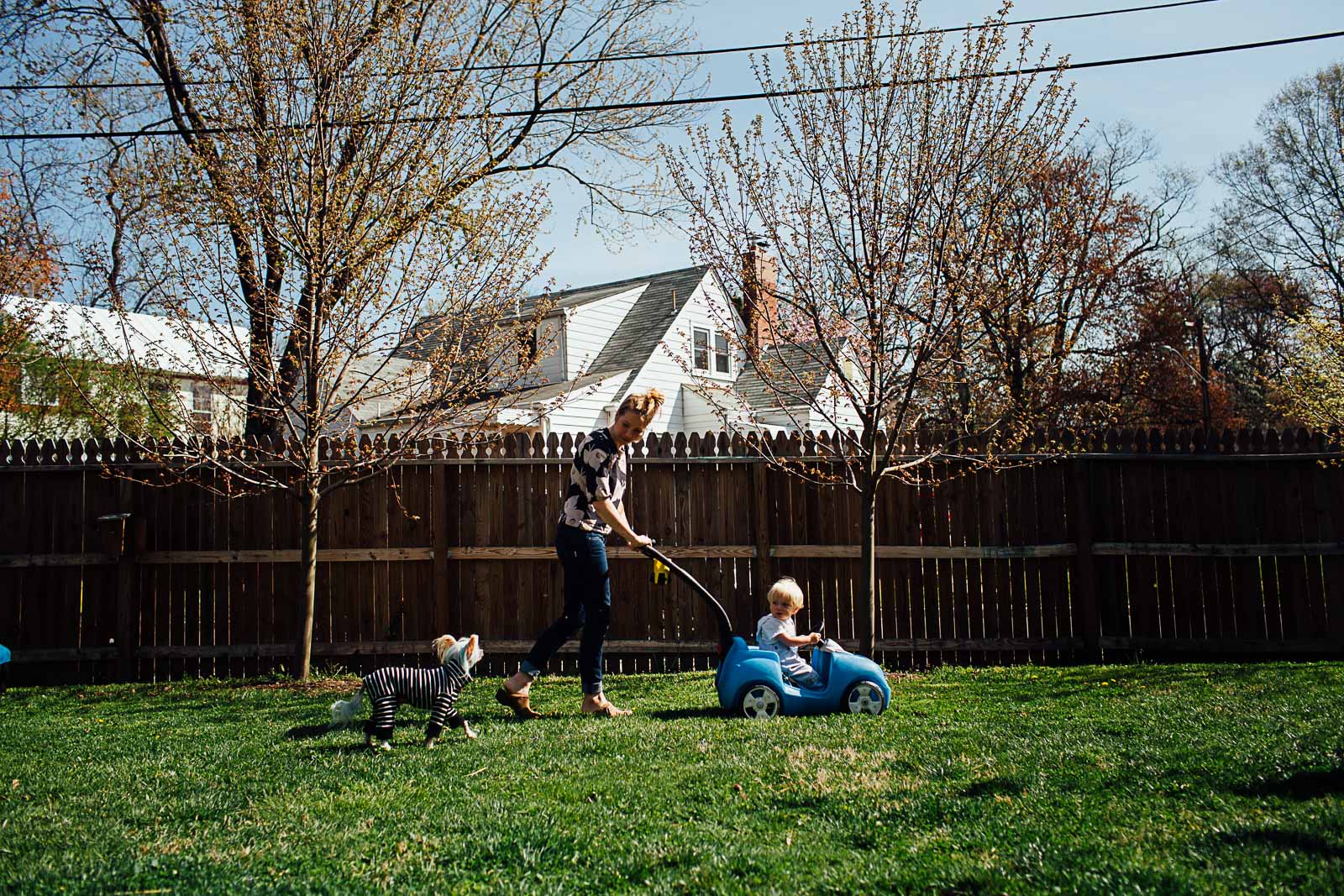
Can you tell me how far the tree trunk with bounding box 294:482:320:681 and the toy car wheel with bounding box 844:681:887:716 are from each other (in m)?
4.84

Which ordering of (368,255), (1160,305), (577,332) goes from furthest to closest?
(1160,305) → (577,332) → (368,255)

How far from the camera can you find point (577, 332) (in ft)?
80.7

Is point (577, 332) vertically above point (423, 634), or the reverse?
point (577, 332)

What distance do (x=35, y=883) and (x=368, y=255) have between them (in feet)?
20.1

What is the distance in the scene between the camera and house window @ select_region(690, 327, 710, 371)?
25203 mm

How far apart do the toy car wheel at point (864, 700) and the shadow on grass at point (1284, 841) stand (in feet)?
9.71

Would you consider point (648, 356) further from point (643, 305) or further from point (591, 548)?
point (591, 548)

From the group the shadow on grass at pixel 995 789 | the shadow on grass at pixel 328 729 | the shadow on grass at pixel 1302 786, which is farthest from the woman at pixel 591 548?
the shadow on grass at pixel 1302 786

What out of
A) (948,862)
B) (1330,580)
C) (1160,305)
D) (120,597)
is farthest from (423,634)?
Answer: (1160,305)

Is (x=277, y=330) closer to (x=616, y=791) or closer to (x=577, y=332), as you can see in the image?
(x=616, y=791)

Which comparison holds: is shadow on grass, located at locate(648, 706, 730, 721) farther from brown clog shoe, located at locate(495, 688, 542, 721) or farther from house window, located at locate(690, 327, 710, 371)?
house window, located at locate(690, 327, 710, 371)

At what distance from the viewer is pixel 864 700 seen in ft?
20.4

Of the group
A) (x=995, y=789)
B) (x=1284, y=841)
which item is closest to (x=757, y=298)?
(x=995, y=789)

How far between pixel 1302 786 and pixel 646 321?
22.4 meters
